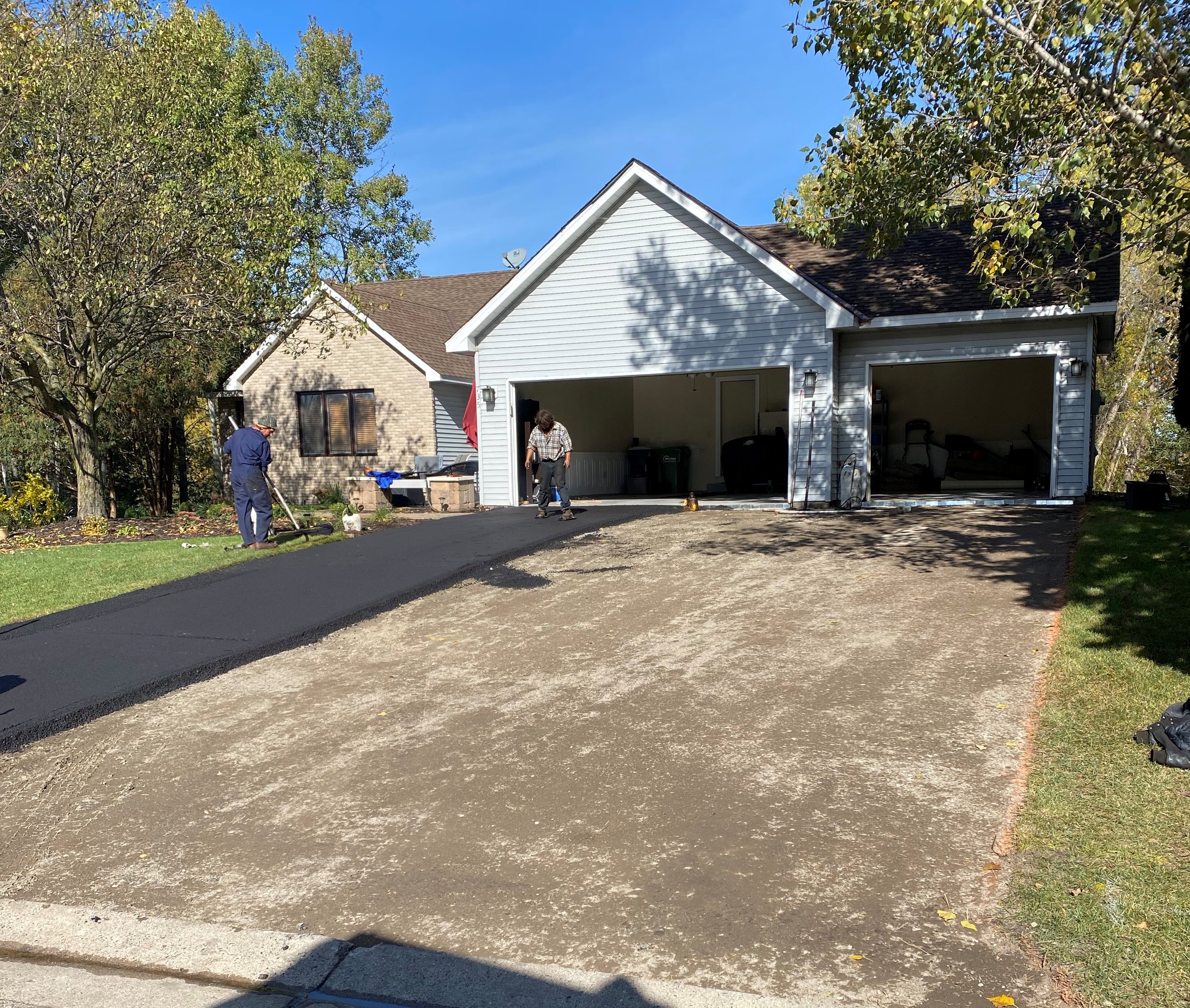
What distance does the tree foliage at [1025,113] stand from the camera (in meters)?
7.57

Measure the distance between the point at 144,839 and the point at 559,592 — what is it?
5.41 metres

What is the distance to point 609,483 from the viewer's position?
2169 cm

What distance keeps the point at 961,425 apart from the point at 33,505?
63.0 feet

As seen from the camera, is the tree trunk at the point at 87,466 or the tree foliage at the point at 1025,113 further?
the tree trunk at the point at 87,466

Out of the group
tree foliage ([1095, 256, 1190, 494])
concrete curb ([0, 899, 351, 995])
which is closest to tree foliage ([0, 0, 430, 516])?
concrete curb ([0, 899, 351, 995])

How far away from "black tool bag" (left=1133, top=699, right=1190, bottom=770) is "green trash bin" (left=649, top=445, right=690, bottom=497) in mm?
16952

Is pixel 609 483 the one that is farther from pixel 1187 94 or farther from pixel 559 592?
pixel 1187 94

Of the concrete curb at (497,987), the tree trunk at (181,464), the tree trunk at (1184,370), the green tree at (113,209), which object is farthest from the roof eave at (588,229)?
the concrete curb at (497,987)

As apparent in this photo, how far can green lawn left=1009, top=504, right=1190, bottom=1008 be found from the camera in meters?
3.19

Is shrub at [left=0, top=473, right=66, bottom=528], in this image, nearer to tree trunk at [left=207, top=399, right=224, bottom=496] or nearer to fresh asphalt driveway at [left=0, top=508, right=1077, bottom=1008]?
tree trunk at [left=207, top=399, right=224, bottom=496]

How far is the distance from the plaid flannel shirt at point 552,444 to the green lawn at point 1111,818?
25.8ft

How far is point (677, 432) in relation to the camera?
22.5 meters

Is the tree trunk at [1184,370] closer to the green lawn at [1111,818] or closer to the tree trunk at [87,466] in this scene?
the green lawn at [1111,818]

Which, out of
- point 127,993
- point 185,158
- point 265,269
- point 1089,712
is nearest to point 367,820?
point 127,993
